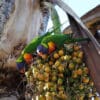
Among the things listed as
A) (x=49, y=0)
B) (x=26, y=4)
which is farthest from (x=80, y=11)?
(x=49, y=0)

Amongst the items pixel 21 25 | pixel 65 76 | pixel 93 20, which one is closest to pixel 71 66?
pixel 65 76

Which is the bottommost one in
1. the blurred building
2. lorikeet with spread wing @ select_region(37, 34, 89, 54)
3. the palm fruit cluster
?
the palm fruit cluster

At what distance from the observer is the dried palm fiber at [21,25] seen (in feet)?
5.39

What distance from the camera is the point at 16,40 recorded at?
5.43 feet

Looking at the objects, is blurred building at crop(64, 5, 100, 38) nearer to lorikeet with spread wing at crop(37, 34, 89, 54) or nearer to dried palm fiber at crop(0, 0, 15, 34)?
lorikeet with spread wing at crop(37, 34, 89, 54)

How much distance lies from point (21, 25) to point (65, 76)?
0.55 meters

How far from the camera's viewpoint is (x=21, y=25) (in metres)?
1.69

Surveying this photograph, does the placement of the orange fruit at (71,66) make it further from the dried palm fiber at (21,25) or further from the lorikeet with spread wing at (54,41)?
the dried palm fiber at (21,25)

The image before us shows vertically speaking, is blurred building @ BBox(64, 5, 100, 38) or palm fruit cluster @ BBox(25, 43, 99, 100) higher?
blurred building @ BBox(64, 5, 100, 38)

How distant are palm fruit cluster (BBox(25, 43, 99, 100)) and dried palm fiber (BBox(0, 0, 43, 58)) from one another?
1.45 feet

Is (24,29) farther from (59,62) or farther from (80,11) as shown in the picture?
(80,11)

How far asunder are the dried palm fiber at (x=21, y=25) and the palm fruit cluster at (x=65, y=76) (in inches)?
17.4

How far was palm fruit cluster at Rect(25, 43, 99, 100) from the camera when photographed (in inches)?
47.3

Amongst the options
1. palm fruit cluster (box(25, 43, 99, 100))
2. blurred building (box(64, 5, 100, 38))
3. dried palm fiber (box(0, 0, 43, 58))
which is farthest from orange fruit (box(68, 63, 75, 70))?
dried palm fiber (box(0, 0, 43, 58))
